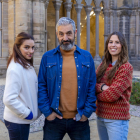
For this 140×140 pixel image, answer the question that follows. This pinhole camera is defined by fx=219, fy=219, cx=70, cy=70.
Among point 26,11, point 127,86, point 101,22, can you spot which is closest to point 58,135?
point 127,86

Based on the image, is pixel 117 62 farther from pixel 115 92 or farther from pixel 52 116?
pixel 52 116

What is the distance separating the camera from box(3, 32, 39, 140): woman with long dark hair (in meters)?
1.93

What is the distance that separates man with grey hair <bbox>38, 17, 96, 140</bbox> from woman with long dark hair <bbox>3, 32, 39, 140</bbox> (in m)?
0.09

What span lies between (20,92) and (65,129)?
55cm

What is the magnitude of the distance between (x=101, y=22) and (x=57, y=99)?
17762 mm

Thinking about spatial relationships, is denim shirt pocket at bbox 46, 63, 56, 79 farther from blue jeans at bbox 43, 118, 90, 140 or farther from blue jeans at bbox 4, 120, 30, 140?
blue jeans at bbox 4, 120, 30, 140

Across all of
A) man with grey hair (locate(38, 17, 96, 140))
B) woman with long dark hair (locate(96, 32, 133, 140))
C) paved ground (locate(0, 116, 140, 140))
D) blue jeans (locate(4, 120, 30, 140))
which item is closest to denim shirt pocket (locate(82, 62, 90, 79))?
man with grey hair (locate(38, 17, 96, 140))

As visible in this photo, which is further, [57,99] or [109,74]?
[109,74]

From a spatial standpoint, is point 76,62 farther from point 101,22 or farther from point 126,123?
point 101,22

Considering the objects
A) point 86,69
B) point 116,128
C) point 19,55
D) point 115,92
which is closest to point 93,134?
point 116,128

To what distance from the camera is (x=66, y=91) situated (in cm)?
204

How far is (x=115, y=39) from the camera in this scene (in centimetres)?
221

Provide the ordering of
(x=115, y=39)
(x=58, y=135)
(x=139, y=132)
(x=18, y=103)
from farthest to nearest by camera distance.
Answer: (x=139, y=132)
(x=115, y=39)
(x=58, y=135)
(x=18, y=103)

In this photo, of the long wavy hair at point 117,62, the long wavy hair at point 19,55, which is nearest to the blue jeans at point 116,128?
the long wavy hair at point 117,62
